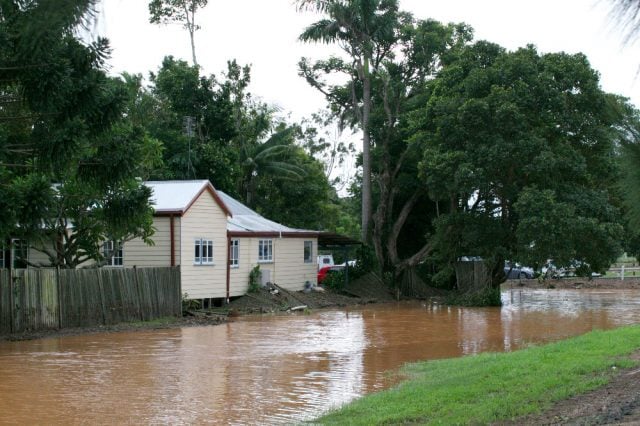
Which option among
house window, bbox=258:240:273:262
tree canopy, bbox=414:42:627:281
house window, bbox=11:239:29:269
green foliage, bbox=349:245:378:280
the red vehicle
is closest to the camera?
house window, bbox=11:239:29:269

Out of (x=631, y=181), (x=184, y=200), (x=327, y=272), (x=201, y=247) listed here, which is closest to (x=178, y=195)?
(x=184, y=200)

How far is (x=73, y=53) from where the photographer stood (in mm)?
8719

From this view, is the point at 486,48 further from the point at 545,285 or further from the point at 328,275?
the point at 545,285

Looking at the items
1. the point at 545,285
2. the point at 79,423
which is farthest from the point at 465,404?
the point at 545,285

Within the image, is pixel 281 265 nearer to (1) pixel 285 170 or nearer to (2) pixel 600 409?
(1) pixel 285 170

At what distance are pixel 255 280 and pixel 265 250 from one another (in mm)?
1686

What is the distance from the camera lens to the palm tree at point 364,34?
37531 millimetres

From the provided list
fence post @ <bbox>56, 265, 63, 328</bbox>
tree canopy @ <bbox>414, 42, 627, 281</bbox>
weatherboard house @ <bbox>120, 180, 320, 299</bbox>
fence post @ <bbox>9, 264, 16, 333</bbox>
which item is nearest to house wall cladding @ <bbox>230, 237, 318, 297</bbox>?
weatherboard house @ <bbox>120, 180, 320, 299</bbox>

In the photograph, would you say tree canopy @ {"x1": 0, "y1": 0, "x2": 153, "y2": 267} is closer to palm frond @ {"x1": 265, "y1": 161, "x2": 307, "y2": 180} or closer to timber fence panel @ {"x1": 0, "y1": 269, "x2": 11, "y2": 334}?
timber fence panel @ {"x1": 0, "y1": 269, "x2": 11, "y2": 334}

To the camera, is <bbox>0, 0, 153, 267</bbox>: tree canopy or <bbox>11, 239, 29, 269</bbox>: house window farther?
<bbox>11, 239, 29, 269</bbox>: house window

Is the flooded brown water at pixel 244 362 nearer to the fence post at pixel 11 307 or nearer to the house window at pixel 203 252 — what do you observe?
the fence post at pixel 11 307

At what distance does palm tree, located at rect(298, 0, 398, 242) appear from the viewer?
37531 millimetres

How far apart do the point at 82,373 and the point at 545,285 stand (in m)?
35.2

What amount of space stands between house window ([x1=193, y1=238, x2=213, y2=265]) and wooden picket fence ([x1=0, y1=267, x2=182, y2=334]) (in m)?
2.72
